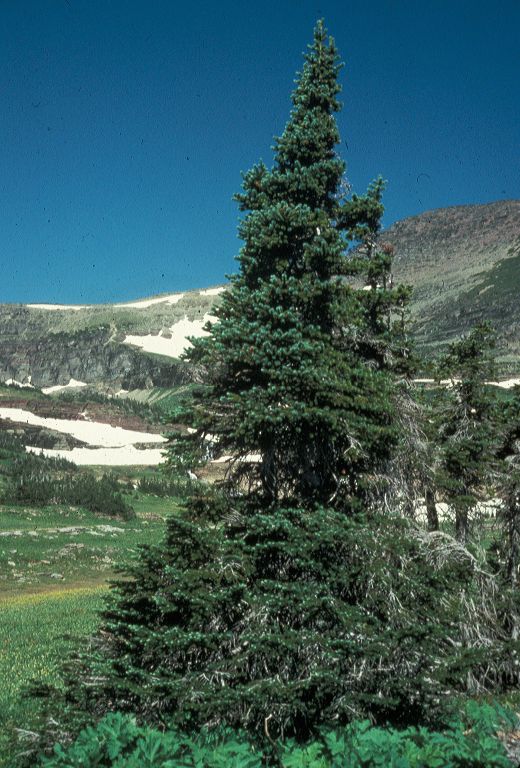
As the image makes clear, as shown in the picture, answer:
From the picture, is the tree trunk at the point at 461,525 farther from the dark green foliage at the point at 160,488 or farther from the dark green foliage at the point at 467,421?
the dark green foliage at the point at 160,488

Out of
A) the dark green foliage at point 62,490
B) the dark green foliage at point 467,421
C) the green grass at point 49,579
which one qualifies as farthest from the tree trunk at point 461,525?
the dark green foliage at point 62,490

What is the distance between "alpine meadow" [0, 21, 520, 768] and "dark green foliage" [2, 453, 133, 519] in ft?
148

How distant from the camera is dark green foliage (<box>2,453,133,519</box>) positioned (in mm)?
56906

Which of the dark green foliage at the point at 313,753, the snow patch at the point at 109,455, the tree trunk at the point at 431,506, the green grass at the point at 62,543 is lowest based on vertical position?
the green grass at the point at 62,543

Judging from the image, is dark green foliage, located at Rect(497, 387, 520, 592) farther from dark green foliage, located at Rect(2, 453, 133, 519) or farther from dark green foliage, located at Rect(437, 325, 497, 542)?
dark green foliage, located at Rect(2, 453, 133, 519)

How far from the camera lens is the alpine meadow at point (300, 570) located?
7379 mm

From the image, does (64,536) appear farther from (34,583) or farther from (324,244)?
(324,244)

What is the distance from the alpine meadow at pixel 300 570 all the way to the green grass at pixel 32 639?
24cm

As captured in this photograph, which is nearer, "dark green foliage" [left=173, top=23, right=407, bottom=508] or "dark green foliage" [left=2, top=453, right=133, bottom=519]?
"dark green foliage" [left=173, top=23, right=407, bottom=508]

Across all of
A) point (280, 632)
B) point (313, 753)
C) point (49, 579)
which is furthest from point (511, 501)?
point (49, 579)

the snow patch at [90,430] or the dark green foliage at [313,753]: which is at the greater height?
the snow patch at [90,430]

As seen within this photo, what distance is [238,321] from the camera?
10.2m

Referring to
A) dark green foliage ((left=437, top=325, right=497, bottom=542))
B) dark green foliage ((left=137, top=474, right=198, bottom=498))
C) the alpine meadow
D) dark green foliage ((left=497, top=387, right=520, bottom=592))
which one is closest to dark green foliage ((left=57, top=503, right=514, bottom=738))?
the alpine meadow

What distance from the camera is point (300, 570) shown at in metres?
9.38
